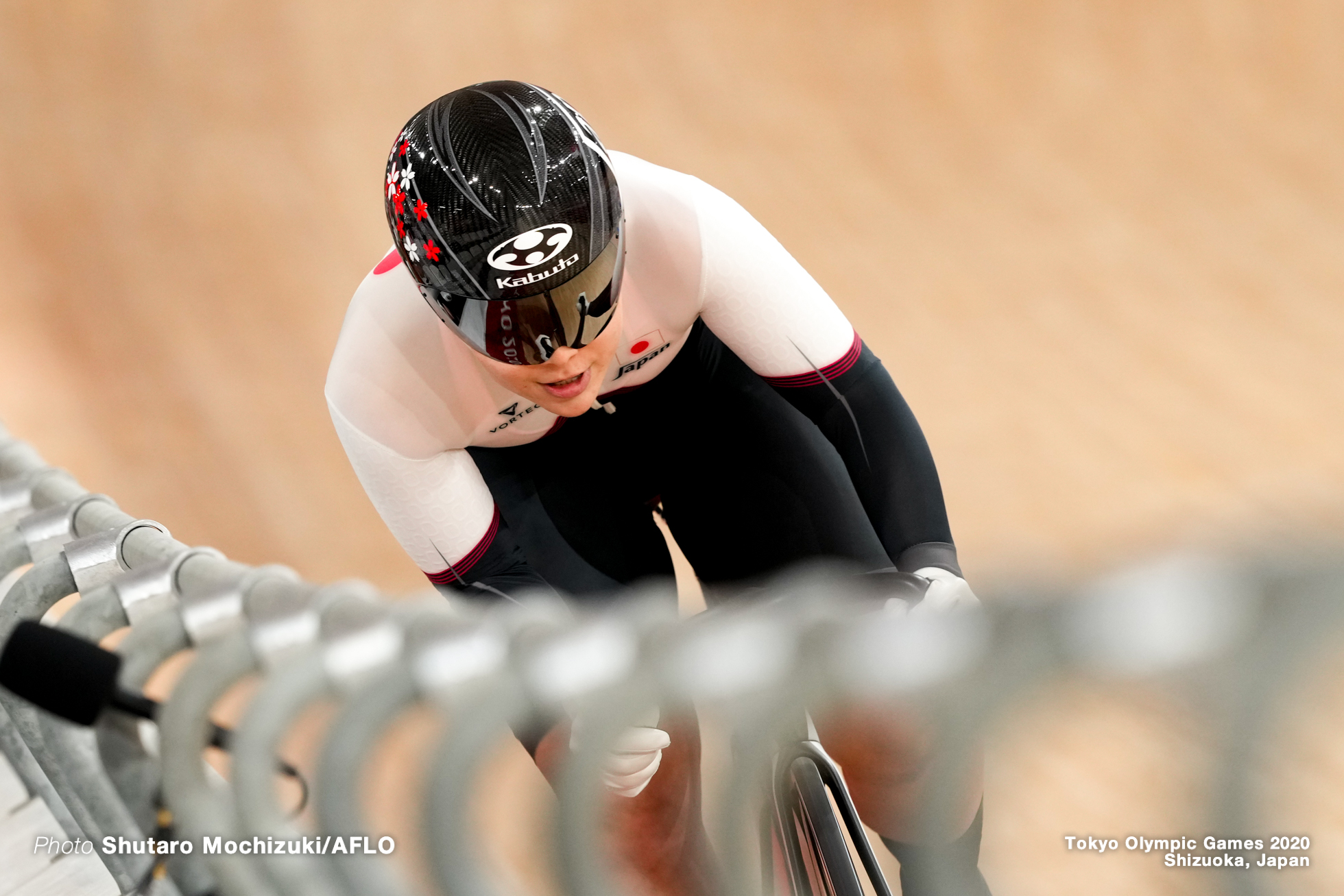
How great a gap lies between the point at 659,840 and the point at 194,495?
7.78 feet

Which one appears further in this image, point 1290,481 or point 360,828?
point 1290,481

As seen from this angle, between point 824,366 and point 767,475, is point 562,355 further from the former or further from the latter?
point 767,475

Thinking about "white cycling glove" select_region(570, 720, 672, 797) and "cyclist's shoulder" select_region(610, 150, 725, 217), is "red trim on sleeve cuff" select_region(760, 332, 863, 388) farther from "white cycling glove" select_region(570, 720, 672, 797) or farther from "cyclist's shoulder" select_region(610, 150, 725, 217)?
"white cycling glove" select_region(570, 720, 672, 797)

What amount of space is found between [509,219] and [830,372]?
500 mm

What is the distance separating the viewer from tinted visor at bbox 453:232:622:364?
3.45ft

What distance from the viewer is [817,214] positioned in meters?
3.94

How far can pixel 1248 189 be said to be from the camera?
12.3ft

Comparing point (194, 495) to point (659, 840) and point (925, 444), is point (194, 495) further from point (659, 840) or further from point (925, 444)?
point (925, 444)

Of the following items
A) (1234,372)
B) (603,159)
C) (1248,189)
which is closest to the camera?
(603,159)

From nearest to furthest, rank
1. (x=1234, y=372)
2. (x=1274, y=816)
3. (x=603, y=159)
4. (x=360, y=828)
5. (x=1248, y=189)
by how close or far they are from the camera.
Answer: (x=1274, y=816) → (x=360, y=828) → (x=603, y=159) → (x=1234, y=372) → (x=1248, y=189)

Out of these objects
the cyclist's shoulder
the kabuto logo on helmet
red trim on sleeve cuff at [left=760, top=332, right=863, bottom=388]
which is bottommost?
red trim on sleeve cuff at [left=760, top=332, right=863, bottom=388]

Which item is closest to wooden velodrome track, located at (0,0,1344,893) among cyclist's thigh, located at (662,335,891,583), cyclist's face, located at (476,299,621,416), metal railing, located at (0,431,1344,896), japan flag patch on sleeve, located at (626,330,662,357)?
cyclist's thigh, located at (662,335,891,583)

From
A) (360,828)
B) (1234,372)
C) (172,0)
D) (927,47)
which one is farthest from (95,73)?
(360,828)

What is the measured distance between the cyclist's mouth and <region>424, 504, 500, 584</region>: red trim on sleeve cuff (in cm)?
27
